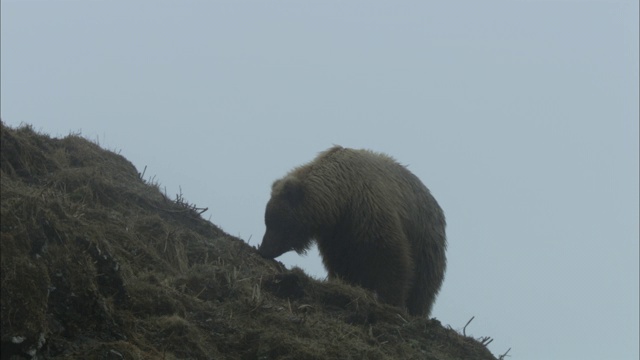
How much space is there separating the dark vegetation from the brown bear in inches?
44.2

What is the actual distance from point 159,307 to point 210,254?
126 inches

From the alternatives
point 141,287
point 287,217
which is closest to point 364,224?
point 287,217

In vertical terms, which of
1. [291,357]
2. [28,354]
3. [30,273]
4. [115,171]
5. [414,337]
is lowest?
[28,354]

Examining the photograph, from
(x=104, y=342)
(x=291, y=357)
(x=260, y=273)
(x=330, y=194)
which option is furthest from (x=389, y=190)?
(x=104, y=342)

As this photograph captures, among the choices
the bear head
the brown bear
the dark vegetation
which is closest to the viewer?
the dark vegetation

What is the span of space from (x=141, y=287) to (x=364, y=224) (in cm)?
544

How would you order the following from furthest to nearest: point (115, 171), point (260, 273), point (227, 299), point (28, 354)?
point (115, 171) < point (260, 273) < point (227, 299) < point (28, 354)

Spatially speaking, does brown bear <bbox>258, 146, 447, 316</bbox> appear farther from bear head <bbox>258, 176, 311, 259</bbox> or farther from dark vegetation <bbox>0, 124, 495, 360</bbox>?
dark vegetation <bbox>0, 124, 495, 360</bbox>

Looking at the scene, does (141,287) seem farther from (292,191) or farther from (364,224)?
(292,191)

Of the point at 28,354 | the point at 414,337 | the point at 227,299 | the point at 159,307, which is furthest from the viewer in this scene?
the point at 414,337

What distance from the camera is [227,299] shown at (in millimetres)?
8750

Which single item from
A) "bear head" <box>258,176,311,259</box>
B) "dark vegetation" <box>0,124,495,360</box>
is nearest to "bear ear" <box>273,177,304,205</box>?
"bear head" <box>258,176,311,259</box>

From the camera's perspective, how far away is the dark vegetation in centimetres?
604

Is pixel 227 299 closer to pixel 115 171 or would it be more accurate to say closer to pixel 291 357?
pixel 291 357
